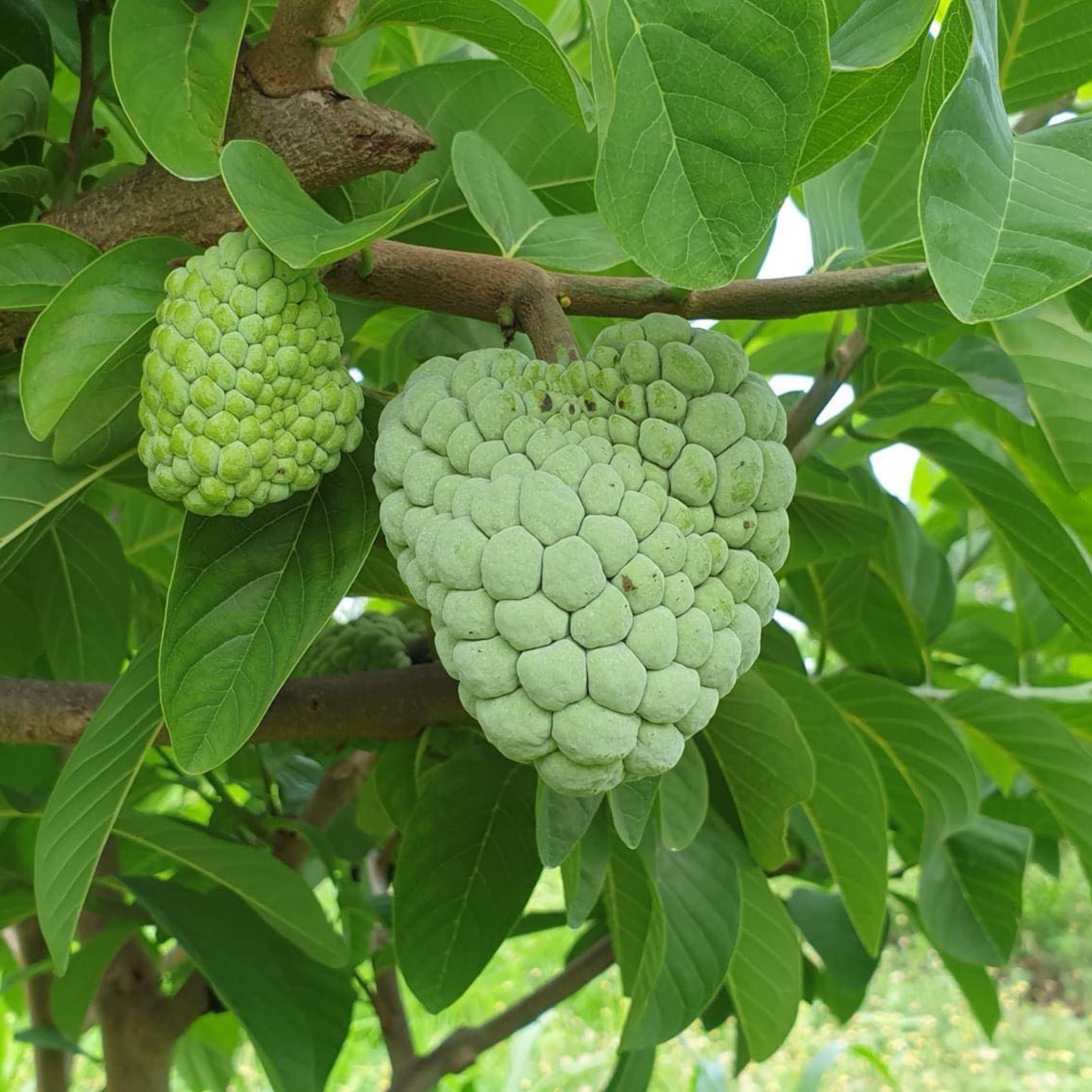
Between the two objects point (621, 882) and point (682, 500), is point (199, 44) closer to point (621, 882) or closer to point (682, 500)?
point (682, 500)

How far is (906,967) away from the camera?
5867 millimetres

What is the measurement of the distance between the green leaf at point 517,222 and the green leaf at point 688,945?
584mm

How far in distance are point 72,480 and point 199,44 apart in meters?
0.30

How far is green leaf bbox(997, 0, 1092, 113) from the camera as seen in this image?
38.5 inches

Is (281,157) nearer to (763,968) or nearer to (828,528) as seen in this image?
(828,528)

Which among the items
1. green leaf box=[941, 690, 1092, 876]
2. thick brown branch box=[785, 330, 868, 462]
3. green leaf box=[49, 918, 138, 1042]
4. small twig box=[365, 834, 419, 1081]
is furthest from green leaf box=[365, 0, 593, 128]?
small twig box=[365, 834, 419, 1081]

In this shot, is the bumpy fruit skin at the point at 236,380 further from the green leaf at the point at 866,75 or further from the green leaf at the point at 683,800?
the green leaf at the point at 683,800

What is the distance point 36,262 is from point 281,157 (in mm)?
157

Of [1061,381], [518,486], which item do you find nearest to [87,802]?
[518,486]

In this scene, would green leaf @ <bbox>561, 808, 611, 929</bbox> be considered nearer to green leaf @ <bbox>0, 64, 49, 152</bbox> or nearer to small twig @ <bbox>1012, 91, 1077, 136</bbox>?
green leaf @ <bbox>0, 64, 49, 152</bbox>

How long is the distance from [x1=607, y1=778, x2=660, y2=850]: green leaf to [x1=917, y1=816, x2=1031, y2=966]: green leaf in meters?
0.87

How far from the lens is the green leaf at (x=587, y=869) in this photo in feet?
2.94

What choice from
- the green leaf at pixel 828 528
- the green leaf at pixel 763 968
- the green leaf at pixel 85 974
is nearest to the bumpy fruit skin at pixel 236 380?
the green leaf at pixel 828 528

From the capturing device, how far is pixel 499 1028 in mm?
1665
